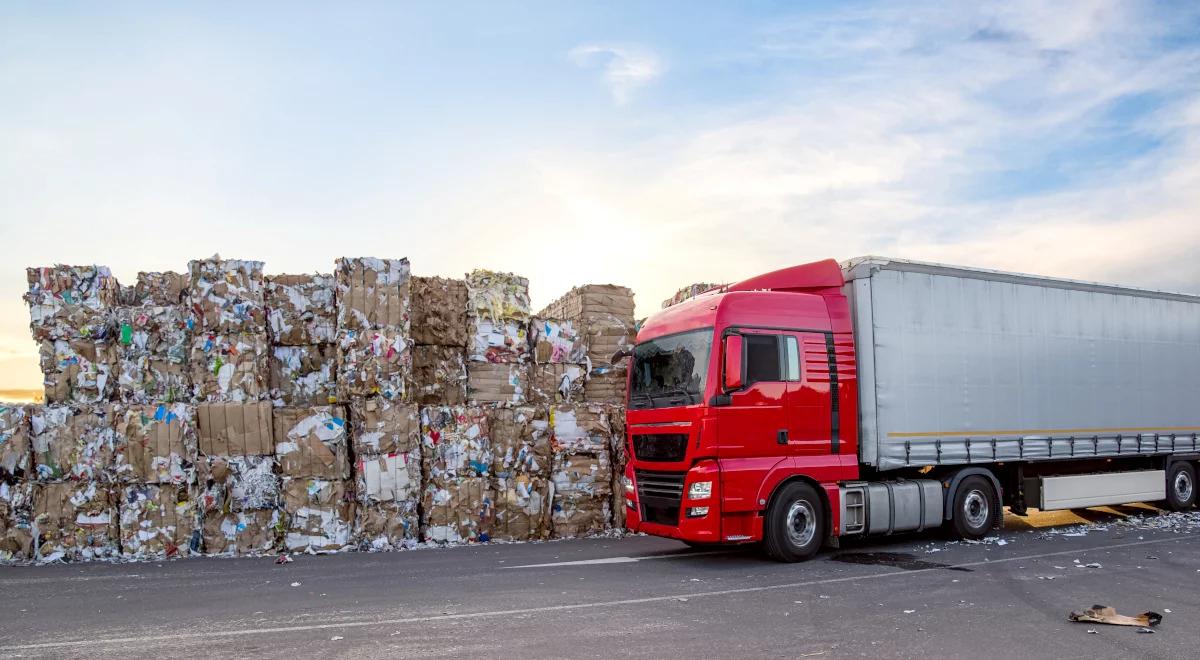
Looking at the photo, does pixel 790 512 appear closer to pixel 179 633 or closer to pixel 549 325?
pixel 549 325

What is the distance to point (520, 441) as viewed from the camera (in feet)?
48.1

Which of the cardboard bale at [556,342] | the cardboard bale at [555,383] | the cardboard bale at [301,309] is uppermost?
the cardboard bale at [301,309]

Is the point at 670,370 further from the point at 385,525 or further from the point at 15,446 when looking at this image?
the point at 15,446

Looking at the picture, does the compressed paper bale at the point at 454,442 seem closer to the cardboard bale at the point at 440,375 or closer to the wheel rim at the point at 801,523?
the cardboard bale at the point at 440,375

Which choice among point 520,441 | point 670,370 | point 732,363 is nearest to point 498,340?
point 520,441

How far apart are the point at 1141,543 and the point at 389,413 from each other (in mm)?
11105

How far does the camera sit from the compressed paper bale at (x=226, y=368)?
13484mm

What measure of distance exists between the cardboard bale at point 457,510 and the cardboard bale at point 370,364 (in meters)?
1.62

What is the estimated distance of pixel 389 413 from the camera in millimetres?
13695

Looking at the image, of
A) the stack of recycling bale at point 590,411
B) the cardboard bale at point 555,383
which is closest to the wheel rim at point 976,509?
the stack of recycling bale at point 590,411

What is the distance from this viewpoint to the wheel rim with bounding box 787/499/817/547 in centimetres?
1139

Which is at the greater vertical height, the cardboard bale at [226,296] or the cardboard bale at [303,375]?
the cardboard bale at [226,296]

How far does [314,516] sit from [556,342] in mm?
4781

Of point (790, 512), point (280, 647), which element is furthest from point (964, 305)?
point (280, 647)
